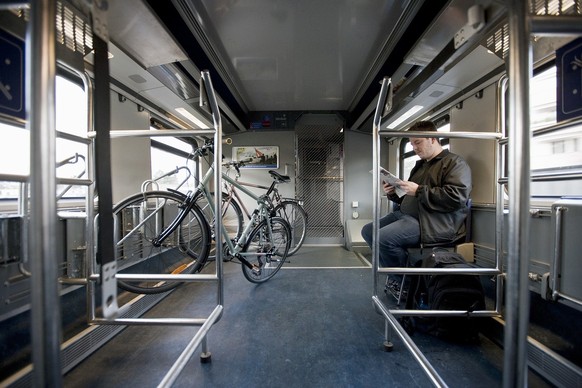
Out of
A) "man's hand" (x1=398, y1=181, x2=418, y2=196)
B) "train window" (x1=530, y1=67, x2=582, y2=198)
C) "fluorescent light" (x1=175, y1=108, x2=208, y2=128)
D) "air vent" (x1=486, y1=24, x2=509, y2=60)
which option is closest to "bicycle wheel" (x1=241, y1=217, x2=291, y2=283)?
"man's hand" (x1=398, y1=181, x2=418, y2=196)

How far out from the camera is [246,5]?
1.46 meters

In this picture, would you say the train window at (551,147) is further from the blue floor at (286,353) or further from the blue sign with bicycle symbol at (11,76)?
the blue sign with bicycle symbol at (11,76)

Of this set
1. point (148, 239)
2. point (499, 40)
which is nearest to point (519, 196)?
point (499, 40)

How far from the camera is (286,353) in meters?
1.20

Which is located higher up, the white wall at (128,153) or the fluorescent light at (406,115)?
the fluorescent light at (406,115)

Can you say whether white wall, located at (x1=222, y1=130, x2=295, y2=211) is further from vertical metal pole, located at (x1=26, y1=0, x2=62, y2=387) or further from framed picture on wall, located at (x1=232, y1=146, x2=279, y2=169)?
vertical metal pole, located at (x1=26, y1=0, x2=62, y2=387)

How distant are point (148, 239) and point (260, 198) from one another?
105 centimetres

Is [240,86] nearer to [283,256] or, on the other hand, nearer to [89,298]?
[283,256]

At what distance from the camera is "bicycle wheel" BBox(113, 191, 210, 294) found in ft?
5.16

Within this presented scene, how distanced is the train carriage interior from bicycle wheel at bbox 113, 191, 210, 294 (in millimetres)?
16

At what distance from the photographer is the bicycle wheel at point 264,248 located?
6.73 ft

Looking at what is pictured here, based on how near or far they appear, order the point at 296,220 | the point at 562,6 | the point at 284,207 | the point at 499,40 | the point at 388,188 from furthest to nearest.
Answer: the point at 296,220 < the point at 284,207 < the point at 388,188 < the point at 499,40 < the point at 562,6

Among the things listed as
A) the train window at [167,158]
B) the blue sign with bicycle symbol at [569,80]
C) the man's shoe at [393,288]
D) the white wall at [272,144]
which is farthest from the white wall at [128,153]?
the blue sign with bicycle symbol at [569,80]

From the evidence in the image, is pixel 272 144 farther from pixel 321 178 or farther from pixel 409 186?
pixel 409 186
